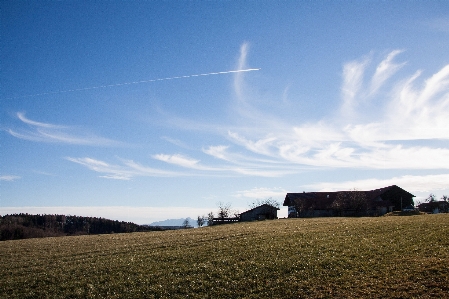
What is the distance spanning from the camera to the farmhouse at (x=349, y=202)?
90.1m

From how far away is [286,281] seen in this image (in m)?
19.3

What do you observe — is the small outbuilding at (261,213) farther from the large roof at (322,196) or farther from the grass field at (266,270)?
the grass field at (266,270)

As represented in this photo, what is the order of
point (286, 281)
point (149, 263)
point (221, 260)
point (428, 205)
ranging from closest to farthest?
1. point (286, 281)
2. point (221, 260)
3. point (149, 263)
4. point (428, 205)

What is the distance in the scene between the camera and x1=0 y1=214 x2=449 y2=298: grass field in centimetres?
1764

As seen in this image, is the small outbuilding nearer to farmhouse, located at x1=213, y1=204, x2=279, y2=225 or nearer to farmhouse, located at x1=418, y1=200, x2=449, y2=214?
farmhouse, located at x1=213, y1=204, x2=279, y2=225

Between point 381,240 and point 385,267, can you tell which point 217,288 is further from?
point 381,240

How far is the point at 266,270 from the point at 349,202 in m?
77.7

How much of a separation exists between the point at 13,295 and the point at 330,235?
2679 cm

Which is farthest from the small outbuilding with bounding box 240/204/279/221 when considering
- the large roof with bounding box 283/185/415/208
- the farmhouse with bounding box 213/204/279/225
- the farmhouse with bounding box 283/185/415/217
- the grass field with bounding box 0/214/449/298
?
the grass field with bounding box 0/214/449/298

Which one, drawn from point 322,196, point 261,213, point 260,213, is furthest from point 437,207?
point 260,213

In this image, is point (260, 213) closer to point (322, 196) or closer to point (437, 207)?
point (322, 196)

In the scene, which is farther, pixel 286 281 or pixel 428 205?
pixel 428 205

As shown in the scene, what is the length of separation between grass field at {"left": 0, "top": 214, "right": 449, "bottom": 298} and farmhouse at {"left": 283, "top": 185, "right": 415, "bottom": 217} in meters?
61.6

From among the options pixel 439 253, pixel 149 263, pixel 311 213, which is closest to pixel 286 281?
pixel 439 253
